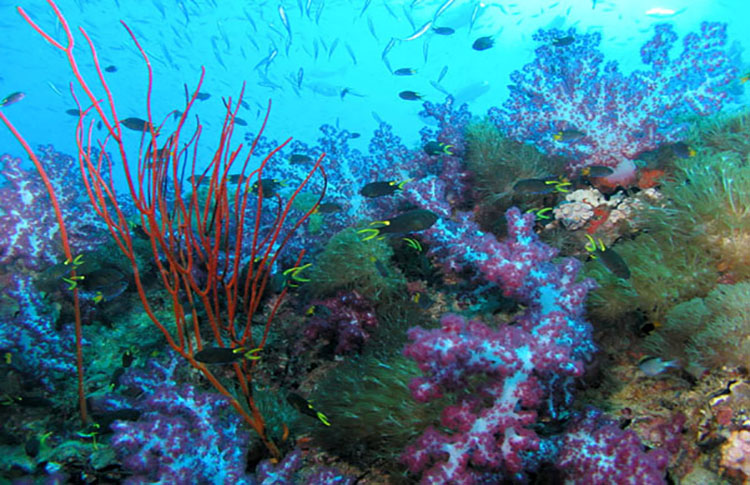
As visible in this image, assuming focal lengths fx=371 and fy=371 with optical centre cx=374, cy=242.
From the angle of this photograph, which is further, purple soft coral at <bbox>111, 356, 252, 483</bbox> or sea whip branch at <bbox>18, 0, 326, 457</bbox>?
purple soft coral at <bbox>111, 356, 252, 483</bbox>

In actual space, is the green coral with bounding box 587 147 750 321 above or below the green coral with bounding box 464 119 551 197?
below

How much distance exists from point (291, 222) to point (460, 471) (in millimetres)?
4448

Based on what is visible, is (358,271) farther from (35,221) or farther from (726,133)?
(35,221)

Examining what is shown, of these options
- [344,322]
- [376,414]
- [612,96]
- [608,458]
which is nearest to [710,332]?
[608,458]

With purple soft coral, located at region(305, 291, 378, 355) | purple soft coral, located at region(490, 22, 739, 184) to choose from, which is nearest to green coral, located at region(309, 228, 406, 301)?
purple soft coral, located at region(305, 291, 378, 355)

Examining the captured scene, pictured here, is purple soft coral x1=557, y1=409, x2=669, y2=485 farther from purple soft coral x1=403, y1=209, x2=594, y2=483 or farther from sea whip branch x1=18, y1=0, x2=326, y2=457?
sea whip branch x1=18, y1=0, x2=326, y2=457

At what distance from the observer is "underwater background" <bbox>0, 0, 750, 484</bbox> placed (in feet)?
6.79

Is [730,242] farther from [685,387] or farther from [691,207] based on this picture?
[685,387]

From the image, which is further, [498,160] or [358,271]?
[498,160]

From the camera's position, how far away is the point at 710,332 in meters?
2.35

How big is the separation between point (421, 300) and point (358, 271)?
792 millimetres

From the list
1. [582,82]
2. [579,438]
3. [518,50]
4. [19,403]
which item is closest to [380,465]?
[579,438]

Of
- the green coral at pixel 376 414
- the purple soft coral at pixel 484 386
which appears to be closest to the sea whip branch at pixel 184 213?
the green coral at pixel 376 414

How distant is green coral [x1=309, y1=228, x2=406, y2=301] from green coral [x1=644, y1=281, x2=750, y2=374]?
94.9 inches
